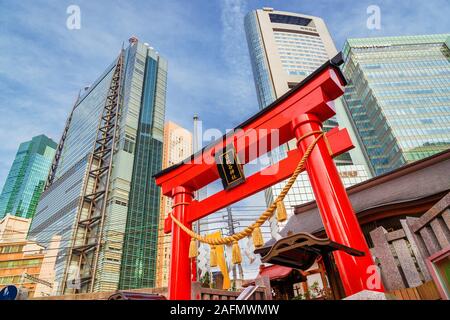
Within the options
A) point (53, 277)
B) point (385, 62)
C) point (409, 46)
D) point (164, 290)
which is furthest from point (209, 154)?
point (409, 46)

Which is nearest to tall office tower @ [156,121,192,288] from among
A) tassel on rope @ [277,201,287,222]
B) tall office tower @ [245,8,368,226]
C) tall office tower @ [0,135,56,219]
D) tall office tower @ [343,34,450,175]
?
tall office tower @ [245,8,368,226]

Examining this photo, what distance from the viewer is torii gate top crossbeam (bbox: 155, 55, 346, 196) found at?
14.5 ft

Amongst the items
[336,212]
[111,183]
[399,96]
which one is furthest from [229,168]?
[399,96]

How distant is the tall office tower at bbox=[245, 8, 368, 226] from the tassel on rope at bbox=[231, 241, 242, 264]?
178 feet

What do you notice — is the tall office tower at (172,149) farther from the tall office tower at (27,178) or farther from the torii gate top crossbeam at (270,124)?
the tall office tower at (27,178)

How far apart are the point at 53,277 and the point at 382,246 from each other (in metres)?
39.8

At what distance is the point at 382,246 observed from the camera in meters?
3.63

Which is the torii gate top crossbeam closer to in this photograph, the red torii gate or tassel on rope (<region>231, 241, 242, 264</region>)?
the red torii gate

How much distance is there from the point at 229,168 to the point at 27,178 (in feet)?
327

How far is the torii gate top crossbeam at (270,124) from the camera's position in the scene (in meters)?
4.41

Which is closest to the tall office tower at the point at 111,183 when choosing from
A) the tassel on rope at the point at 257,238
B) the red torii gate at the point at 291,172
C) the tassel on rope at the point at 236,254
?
the red torii gate at the point at 291,172

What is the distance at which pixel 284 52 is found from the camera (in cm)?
7044

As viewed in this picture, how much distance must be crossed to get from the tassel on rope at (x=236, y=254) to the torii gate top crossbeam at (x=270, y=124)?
5.96 ft
